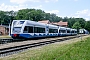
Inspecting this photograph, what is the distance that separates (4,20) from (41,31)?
91.3 m

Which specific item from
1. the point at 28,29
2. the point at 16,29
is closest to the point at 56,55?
the point at 16,29

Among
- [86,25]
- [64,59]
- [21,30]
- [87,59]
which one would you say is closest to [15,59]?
[64,59]

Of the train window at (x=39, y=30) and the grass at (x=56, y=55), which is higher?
the train window at (x=39, y=30)

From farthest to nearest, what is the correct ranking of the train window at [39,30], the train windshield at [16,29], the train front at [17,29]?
the train window at [39,30] → the train windshield at [16,29] → the train front at [17,29]

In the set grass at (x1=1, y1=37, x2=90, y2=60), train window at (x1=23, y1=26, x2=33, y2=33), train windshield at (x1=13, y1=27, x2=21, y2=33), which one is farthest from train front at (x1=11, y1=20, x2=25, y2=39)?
grass at (x1=1, y1=37, x2=90, y2=60)

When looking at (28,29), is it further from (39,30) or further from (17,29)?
(39,30)

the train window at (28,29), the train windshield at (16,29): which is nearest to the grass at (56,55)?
the train windshield at (16,29)

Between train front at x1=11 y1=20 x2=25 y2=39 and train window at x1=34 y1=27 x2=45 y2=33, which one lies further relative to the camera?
train window at x1=34 y1=27 x2=45 y2=33

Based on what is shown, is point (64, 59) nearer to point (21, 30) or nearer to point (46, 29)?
point (21, 30)

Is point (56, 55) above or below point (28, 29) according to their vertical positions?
below

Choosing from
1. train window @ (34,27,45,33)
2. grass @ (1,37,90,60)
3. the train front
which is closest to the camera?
grass @ (1,37,90,60)

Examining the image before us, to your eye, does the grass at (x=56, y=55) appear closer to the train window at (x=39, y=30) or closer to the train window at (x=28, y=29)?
the train window at (x=28, y=29)

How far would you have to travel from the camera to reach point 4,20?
4948 inches

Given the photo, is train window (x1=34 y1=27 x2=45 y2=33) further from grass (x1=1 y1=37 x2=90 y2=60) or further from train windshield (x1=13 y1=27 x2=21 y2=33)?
grass (x1=1 y1=37 x2=90 y2=60)
